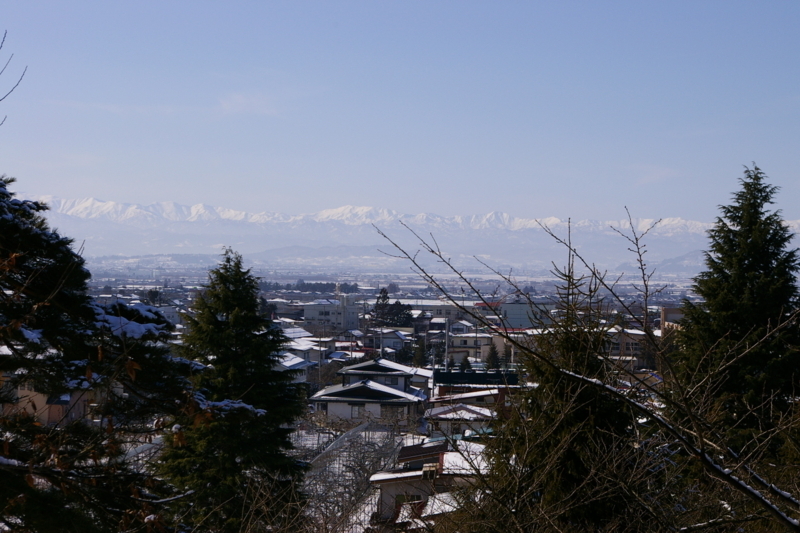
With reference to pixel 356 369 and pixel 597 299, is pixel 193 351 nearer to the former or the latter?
pixel 597 299

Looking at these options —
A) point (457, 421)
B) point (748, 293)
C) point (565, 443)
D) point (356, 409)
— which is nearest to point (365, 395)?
point (356, 409)

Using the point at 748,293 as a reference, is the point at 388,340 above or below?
below

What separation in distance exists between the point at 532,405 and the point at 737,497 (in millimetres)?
1287

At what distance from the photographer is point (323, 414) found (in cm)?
2238

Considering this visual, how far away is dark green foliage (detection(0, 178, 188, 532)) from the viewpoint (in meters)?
4.09

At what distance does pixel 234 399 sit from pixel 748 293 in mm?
6717

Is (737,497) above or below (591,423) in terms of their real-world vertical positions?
below

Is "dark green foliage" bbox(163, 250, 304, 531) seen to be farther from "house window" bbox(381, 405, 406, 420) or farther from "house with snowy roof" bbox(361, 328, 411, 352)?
"house with snowy roof" bbox(361, 328, 411, 352)

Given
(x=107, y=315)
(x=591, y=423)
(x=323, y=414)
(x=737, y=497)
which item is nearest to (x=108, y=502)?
(x=107, y=315)

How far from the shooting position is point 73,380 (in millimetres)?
4668

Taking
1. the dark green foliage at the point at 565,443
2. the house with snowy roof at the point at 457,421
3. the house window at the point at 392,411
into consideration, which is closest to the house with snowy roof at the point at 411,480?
the house with snowy roof at the point at 457,421

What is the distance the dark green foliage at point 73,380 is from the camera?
13.4ft

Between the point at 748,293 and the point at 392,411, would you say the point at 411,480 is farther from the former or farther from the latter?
the point at 392,411

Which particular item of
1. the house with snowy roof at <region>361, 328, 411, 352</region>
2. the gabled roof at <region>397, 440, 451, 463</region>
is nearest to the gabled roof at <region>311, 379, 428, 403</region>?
the gabled roof at <region>397, 440, 451, 463</region>
